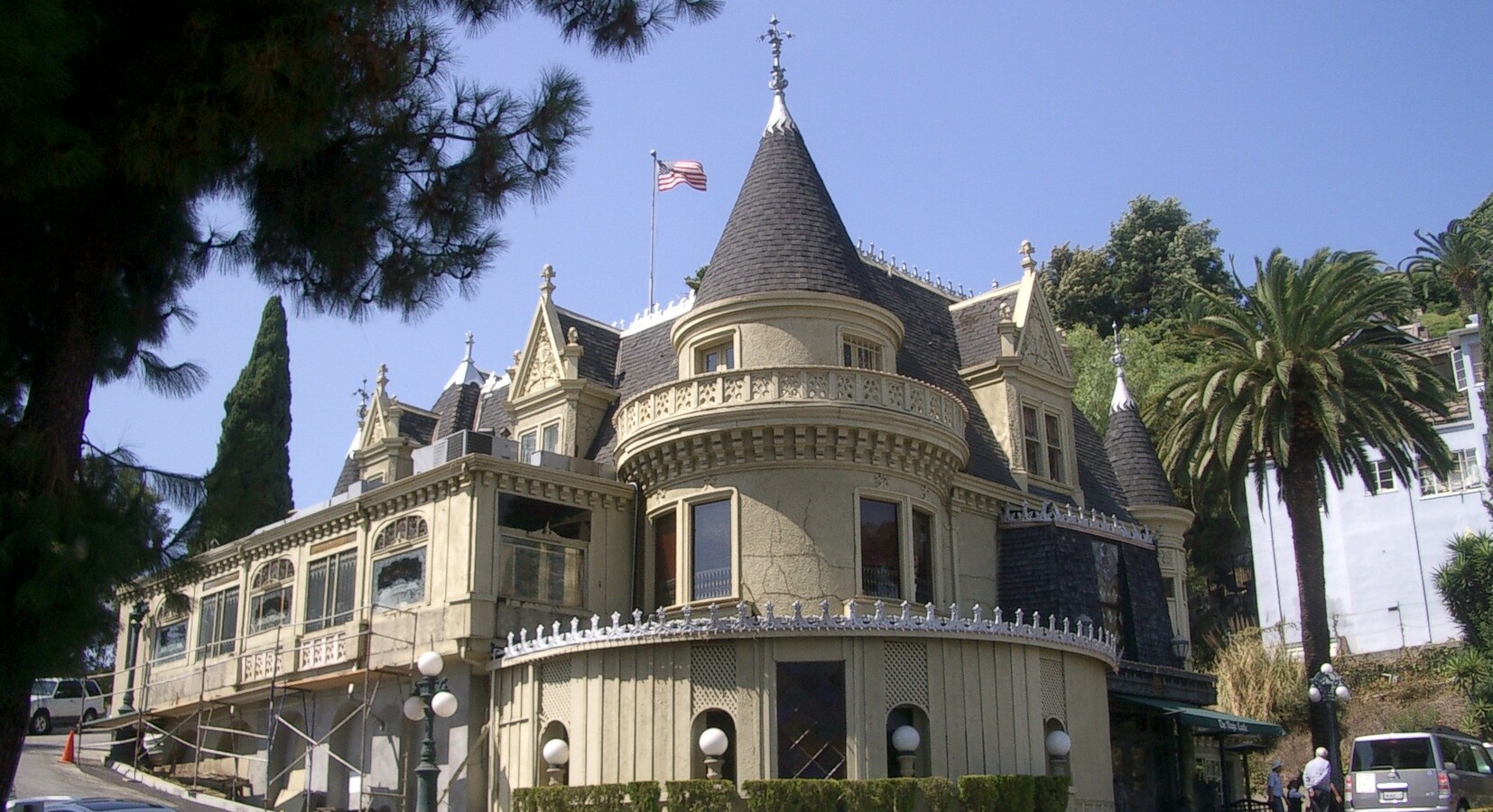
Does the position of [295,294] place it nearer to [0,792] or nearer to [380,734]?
Result: [0,792]

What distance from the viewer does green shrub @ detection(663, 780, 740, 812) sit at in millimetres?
23125

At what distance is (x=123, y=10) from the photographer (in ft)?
36.3

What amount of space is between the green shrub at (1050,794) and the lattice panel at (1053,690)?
139 cm

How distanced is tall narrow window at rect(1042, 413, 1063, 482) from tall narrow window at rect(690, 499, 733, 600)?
9.74 meters

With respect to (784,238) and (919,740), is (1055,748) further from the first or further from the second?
(784,238)

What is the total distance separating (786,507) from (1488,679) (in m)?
32.7

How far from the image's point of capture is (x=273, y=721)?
30969 mm

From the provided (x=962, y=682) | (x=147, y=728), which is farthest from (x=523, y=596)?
(x=147, y=728)

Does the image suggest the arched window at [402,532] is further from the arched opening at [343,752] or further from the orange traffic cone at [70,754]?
the orange traffic cone at [70,754]

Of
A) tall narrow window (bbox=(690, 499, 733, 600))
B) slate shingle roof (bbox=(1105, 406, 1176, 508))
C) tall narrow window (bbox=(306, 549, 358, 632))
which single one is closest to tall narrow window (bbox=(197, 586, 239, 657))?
tall narrow window (bbox=(306, 549, 358, 632))

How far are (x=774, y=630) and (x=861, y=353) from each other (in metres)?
7.18

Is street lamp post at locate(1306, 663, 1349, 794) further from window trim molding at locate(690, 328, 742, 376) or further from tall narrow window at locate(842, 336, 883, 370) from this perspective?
window trim molding at locate(690, 328, 742, 376)

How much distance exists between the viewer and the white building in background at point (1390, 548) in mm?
56375

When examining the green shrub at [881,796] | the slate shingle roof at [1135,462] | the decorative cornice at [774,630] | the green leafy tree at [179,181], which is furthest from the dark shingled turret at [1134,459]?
the green leafy tree at [179,181]
